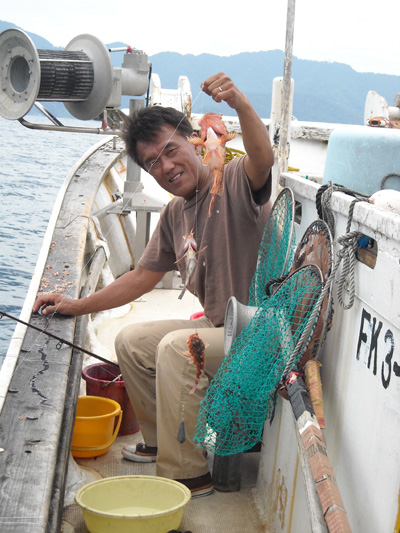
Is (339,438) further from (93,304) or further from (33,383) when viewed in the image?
(93,304)

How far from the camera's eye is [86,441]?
3971mm

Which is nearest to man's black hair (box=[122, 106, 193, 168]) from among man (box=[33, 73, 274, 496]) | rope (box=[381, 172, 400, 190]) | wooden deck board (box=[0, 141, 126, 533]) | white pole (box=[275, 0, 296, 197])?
man (box=[33, 73, 274, 496])

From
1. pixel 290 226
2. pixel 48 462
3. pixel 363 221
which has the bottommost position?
pixel 48 462

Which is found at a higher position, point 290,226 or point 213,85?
point 213,85

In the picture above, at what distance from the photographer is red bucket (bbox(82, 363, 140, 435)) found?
450 cm

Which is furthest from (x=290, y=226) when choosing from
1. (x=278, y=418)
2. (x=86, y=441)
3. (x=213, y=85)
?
(x=86, y=441)

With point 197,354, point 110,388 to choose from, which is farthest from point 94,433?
point 197,354

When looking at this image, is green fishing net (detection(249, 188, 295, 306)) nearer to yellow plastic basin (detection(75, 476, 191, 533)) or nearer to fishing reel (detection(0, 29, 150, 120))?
yellow plastic basin (detection(75, 476, 191, 533))

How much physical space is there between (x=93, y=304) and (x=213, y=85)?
1.86 metres

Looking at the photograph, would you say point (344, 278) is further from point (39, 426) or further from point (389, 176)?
point (39, 426)

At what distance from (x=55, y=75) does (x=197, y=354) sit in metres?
2.73

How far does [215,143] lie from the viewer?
317cm

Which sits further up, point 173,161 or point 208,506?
point 173,161

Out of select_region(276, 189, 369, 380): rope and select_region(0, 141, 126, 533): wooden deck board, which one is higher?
select_region(276, 189, 369, 380): rope
